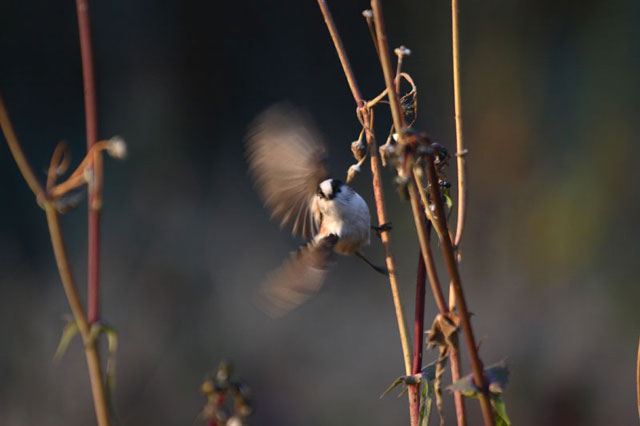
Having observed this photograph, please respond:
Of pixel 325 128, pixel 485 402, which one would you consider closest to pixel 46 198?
pixel 485 402

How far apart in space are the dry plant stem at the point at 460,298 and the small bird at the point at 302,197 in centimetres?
63

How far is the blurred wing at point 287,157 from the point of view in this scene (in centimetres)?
129

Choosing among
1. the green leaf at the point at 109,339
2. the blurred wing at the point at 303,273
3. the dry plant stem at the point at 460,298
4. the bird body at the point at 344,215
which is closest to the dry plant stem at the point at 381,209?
the dry plant stem at the point at 460,298

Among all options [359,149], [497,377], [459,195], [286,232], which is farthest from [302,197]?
[286,232]

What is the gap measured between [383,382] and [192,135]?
119cm

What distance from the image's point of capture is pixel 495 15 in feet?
9.87

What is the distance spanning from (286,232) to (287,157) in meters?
1.75

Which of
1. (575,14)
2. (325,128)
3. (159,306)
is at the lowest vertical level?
(159,306)

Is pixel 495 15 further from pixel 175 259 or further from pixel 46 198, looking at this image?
pixel 46 198

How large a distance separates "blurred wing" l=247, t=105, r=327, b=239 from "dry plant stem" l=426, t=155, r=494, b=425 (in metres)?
0.70

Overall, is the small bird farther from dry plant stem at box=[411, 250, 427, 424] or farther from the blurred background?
the blurred background

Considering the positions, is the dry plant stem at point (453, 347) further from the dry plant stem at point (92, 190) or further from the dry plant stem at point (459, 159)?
the dry plant stem at point (92, 190)

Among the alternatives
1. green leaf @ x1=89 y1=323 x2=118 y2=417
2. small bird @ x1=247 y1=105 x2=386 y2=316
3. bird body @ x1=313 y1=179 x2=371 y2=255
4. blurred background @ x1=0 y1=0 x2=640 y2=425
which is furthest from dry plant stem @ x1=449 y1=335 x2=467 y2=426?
blurred background @ x1=0 y1=0 x2=640 y2=425

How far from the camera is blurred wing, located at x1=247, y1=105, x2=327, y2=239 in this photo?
129cm
